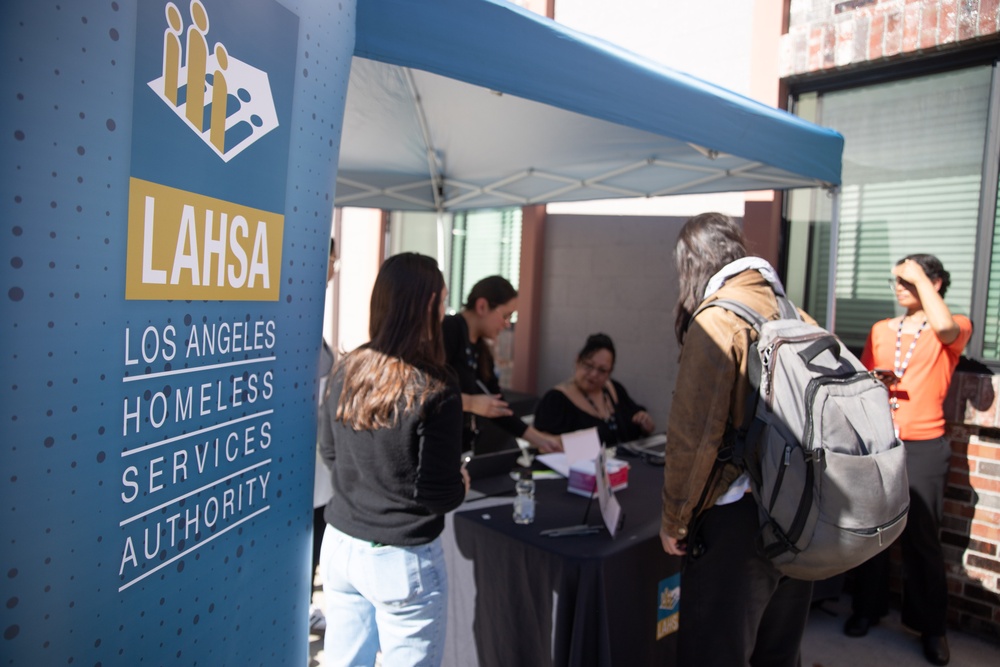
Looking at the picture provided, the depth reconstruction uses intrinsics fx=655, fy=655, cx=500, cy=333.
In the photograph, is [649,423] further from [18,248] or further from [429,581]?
[18,248]

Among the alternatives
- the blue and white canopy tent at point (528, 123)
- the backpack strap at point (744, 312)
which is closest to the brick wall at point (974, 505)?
the blue and white canopy tent at point (528, 123)

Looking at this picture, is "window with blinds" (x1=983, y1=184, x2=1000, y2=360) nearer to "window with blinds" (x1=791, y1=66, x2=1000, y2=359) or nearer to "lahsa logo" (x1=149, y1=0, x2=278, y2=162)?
"window with blinds" (x1=791, y1=66, x2=1000, y2=359)

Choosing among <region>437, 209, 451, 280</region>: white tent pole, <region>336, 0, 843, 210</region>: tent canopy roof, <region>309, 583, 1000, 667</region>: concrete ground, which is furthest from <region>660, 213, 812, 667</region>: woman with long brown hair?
<region>437, 209, 451, 280</region>: white tent pole

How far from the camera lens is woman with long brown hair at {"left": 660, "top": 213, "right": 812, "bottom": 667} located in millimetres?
1733

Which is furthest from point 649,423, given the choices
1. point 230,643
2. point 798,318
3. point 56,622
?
point 56,622

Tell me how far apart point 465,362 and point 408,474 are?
128cm

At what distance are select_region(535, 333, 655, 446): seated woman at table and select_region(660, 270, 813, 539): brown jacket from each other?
6.45ft

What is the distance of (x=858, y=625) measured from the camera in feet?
10.9

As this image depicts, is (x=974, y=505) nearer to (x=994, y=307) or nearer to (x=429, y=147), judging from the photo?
(x=994, y=307)

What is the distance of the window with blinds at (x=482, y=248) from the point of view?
6227 millimetres

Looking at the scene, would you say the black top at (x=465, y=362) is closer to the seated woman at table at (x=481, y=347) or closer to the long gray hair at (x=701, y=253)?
the seated woman at table at (x=481, y=347)

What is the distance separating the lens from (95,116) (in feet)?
2.68

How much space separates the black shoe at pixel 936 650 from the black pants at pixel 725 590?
1893 millimetres

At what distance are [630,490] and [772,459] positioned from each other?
1147 millimetres
